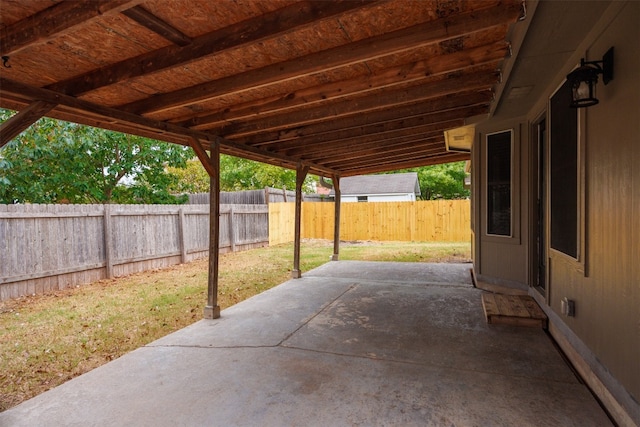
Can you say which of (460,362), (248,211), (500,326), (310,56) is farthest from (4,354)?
(248,211)

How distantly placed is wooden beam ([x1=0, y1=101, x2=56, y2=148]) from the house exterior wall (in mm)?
3657

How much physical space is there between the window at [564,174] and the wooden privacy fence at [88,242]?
716 centimetres

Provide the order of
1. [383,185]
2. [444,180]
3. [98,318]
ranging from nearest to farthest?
[98,318], [444,180], [383,185]

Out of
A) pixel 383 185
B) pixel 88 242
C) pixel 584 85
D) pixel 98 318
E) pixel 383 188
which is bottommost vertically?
pixel 98 318

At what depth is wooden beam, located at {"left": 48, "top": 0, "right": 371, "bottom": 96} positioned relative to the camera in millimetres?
2002

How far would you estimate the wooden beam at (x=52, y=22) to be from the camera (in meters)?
1.70

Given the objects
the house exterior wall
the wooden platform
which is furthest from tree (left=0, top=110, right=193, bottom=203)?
the house exterior wall

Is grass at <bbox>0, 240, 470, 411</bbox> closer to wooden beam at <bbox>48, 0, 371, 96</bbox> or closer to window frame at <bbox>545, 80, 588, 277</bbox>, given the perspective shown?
wooden beam at <bbox>48, 0, 371, 96</bbox>

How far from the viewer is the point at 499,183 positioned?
486 cm

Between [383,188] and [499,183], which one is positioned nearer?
[499,183]

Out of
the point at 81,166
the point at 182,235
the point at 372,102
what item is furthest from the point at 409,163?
the point at 81,166

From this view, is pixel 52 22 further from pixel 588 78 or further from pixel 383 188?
pixel 383 188

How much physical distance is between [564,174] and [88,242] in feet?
24.2

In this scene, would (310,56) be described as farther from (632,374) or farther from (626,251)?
(632,374)
